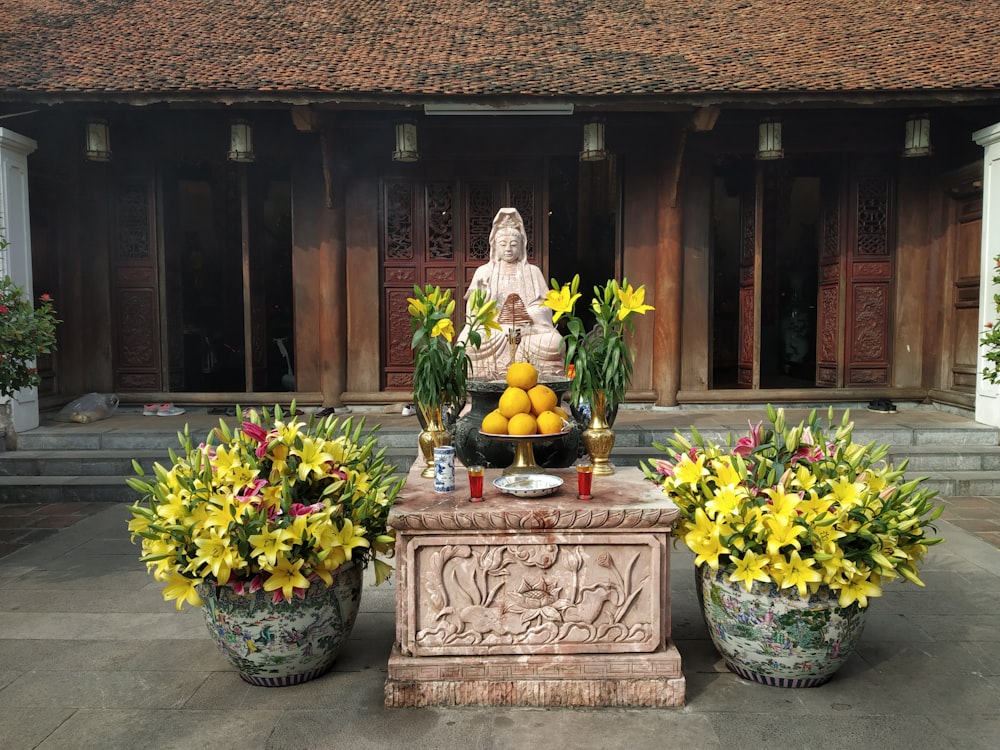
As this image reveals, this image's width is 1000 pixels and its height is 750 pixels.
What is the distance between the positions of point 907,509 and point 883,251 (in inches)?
261

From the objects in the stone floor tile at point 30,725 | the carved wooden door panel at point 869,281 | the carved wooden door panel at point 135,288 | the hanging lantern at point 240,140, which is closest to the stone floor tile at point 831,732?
the stone floor tile at point 30,725

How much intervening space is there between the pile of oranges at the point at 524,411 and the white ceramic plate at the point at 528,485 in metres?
0.30

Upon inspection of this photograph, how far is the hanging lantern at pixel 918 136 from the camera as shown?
25.2 feet

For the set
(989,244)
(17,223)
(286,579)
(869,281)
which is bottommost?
(286,579)

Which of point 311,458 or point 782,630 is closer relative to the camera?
point 782,630

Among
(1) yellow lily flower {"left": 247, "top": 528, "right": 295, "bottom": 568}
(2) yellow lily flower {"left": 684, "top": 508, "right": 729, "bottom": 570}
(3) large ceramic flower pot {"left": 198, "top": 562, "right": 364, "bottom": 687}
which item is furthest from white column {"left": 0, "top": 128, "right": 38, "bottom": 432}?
(2) yellow lily flower {"left": 684, "top": 508, "right": 729, "bottom": 570}


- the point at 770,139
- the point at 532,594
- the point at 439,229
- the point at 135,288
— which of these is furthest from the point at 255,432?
the point at 135,288

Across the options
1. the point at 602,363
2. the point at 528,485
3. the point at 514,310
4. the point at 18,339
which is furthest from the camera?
the point at 514,310

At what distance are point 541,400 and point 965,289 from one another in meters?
6.72

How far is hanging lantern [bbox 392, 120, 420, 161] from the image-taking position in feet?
25.5

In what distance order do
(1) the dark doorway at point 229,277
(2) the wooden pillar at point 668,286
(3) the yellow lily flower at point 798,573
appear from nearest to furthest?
(3) the yellow lily flower at point 798,573, (2) the wooden pillar at point 668,286, (1) the dark doorway at point 229,277

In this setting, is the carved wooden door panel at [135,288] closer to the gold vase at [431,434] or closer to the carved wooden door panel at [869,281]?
the gold vase at [431,434]

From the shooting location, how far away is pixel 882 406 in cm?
856

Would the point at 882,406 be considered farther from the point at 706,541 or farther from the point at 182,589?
the point at 182,589
